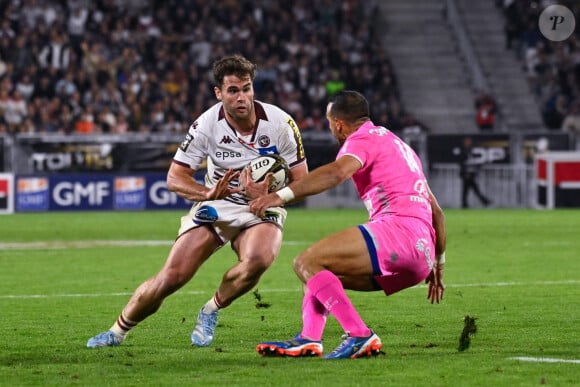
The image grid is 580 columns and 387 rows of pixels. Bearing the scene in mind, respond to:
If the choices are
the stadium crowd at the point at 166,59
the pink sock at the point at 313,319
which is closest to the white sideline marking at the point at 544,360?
the pink sock at the point at 313,319

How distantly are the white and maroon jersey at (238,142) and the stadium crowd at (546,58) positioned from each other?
2625 cm

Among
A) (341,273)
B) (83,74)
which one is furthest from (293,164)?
(83,74)

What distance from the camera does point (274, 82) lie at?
34.5 meters

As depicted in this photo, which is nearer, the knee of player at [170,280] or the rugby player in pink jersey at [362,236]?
the rugby player in pink jersey at [362,236]

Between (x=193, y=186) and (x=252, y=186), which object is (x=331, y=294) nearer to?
(x=252, y=186)

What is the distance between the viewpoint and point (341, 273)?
27.4 ft

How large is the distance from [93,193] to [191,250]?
Result: 67.4 ft

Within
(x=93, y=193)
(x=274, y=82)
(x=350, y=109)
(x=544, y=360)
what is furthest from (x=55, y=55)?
(x=544, y=360)

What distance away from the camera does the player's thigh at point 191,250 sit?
918 cm

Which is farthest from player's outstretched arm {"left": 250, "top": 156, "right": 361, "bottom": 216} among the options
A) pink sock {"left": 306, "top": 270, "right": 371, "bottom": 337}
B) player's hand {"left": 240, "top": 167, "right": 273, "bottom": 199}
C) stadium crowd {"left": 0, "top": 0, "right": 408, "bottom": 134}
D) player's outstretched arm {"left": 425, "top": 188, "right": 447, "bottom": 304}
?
stadium crowd {"left": 0, "top": 0, "right": 408, "bottom": 134}

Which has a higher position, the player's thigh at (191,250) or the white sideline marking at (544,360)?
the player's thigh at (191,250)

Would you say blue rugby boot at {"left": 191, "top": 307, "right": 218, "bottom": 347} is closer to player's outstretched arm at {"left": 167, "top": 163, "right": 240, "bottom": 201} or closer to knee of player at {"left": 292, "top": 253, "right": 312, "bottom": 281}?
player's outstretched arm at {"left": 167, "top": 163, "right": 240, "bottom": 201}

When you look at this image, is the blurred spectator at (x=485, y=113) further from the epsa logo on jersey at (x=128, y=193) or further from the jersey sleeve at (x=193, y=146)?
the jersey sleeve at (x=193, y=146)

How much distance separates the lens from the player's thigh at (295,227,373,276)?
27.1 feet
